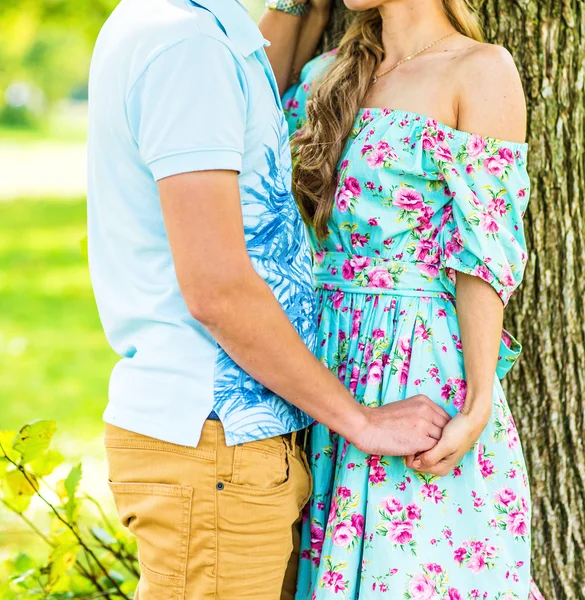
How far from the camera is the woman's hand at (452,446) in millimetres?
1824

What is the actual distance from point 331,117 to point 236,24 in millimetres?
565

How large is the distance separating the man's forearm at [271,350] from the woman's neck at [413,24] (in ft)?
3.12

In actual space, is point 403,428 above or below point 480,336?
below

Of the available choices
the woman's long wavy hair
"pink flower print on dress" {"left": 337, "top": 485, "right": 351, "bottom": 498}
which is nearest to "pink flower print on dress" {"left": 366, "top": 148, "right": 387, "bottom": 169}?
the woman's long wavy hair

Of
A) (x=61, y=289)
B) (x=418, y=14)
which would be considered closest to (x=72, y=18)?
(x=61, y=289)

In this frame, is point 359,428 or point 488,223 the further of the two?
point 488,223

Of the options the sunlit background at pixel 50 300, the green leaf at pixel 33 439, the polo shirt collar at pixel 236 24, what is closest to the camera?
the polo shirt collar at pixel 236 24

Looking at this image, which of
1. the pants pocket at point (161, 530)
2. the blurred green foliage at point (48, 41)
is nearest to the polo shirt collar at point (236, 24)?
the pants pocket at point (161, 530)

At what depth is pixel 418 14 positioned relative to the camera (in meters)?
2.17

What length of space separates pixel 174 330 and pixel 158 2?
0.64 m

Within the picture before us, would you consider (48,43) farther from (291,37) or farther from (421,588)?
(421,588)

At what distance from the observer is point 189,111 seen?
146 cm

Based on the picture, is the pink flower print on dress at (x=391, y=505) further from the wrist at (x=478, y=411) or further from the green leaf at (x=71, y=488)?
the green leaf at (x=71, y=488)

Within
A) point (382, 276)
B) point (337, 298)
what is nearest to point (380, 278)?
point (382, 276)
